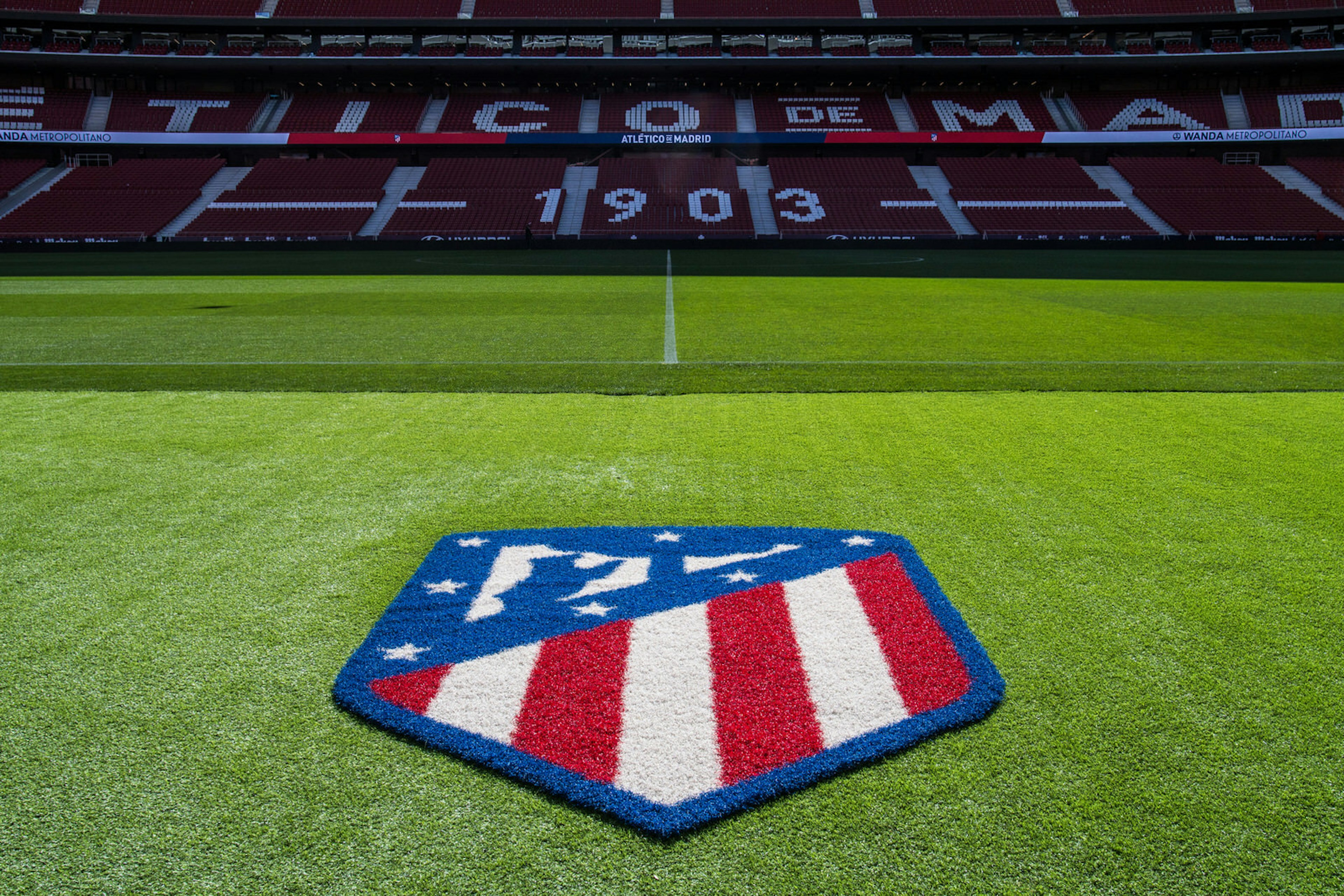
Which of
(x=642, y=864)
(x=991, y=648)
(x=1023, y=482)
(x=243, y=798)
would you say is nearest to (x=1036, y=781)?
(x=991, y=648)

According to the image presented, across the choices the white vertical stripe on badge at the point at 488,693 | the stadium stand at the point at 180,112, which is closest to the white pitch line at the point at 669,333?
the white vertical stripe on badge at the point at 488,693

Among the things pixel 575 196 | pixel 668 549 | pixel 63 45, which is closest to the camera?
pixel 668 549

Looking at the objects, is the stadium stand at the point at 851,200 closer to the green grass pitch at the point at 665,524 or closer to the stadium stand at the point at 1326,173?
the stadium stand at the point at 1326,173

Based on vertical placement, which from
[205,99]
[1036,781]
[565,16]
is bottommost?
[1036,781]

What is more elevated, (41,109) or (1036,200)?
(41,109)

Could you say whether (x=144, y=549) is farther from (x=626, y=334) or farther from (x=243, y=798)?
(x=626, y=334)

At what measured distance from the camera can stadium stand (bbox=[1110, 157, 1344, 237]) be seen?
34812 millimetres

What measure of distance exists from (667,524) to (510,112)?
4392 cm

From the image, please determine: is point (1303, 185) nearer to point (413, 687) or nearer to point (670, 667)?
point (670, 667)

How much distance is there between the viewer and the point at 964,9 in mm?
42281

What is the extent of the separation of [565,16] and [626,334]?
37.8 m

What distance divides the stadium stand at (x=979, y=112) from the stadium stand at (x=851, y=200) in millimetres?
3120

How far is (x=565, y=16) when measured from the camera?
42.1 metres

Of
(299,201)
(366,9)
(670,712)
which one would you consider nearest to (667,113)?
(366,9)
